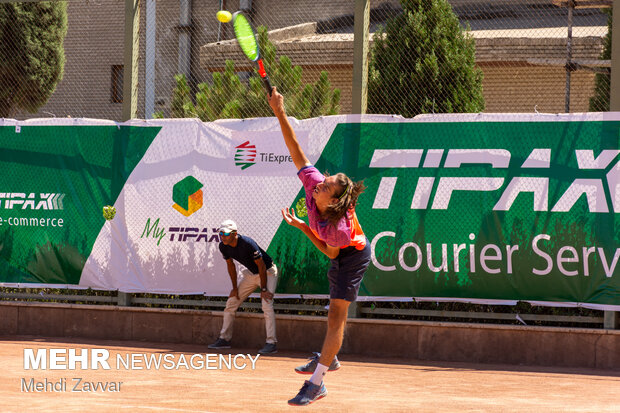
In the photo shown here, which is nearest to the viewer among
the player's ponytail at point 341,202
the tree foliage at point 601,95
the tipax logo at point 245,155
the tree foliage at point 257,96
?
the player's ponytail at point 341,202

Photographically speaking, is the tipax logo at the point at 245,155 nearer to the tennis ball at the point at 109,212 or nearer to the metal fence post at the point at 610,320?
the tennis ball at the point at 109,212

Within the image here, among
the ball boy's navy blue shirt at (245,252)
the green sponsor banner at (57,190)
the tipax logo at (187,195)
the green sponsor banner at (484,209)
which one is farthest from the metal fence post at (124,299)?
the green sponsor banner at (484,209)

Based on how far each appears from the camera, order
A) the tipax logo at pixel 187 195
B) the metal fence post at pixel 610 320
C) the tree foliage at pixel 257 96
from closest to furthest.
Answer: the metal fence post at pixel 610 320 → the tipax logo at pixel 187 195 → the tree foliage at pixel 257 96

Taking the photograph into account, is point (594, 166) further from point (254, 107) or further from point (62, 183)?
point (62, 183)

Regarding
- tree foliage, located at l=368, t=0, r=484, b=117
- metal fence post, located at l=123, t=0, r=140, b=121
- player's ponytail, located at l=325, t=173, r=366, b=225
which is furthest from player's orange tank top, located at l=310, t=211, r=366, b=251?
metal fence post, located at l=123, t=0, r=140, b=121

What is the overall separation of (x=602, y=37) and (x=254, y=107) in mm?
5142

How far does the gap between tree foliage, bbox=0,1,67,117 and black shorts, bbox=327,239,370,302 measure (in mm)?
12311

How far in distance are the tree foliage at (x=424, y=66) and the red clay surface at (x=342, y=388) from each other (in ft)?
10.3

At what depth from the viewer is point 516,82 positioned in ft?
40.3

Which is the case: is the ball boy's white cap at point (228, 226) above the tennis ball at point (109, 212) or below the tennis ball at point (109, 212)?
below

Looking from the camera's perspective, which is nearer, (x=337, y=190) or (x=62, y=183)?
(x=337, y=190)

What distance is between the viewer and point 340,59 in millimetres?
11867

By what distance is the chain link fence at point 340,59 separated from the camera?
34.9 feet

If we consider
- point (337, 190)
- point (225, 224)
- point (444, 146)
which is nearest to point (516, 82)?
point (444, 146)
